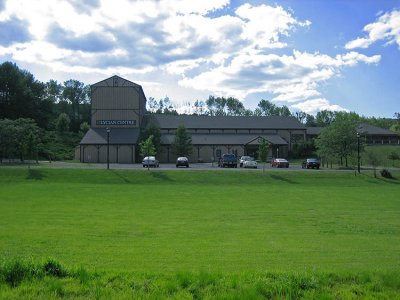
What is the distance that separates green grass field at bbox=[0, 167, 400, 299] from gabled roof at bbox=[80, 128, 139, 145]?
4129 centimetres

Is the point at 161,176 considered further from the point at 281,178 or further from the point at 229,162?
the point at 229,162

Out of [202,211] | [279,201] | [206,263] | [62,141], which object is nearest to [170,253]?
[206,263]

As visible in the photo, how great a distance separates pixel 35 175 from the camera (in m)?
38.7

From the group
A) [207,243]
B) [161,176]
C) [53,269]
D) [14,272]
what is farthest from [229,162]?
[14,272]

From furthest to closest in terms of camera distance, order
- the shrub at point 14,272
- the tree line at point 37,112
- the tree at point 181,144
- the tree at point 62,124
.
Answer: the tree at point 62,124
the tree line at point 37,112
the tree at point 181,144
the shrub at point 14,272

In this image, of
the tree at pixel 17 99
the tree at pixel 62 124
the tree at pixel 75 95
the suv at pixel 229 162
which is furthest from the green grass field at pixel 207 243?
the tree at pixel 75 95

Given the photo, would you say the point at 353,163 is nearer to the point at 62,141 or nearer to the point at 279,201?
the point at 279,201

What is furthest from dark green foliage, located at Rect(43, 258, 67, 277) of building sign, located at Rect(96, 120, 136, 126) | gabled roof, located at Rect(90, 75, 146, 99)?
gabled roof, located at Rect(90, 75, 146, 99)

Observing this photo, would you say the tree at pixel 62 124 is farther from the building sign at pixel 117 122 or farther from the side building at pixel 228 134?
the building sign at pixel 117 122

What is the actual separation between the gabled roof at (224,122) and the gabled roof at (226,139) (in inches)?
135

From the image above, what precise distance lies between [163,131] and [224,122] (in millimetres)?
12554

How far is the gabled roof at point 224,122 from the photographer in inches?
3211

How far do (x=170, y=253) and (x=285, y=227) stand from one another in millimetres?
5646

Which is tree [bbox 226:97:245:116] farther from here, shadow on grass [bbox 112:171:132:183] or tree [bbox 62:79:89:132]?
shadow on grass [bbox 112:171:132:183]
